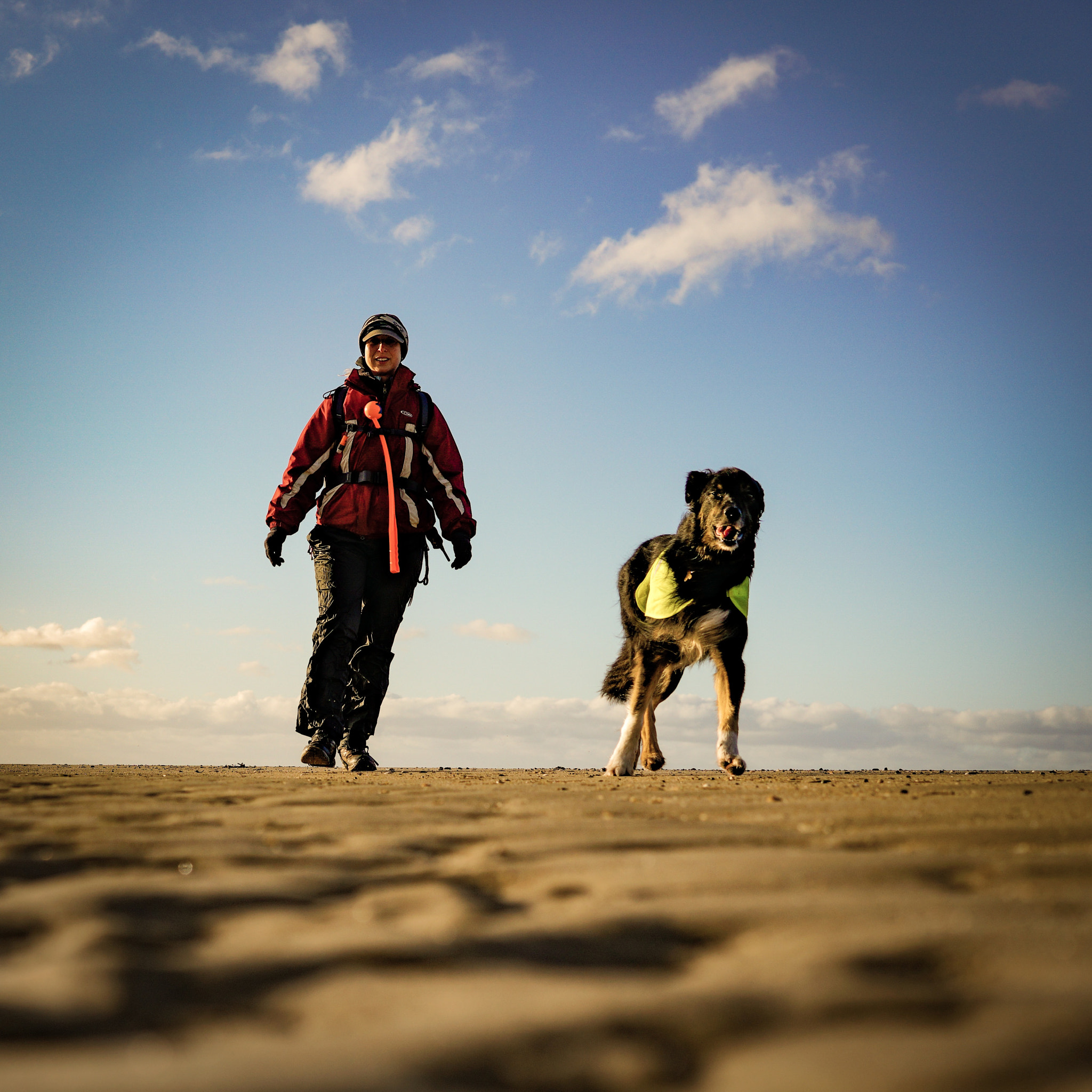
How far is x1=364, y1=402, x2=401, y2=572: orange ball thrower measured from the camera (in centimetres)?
578

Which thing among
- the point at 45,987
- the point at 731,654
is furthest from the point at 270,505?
the point at 45,987

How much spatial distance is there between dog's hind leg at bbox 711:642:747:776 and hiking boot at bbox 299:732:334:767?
235 centimetres

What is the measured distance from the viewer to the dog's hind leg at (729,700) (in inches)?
199

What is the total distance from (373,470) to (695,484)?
2.11 meters

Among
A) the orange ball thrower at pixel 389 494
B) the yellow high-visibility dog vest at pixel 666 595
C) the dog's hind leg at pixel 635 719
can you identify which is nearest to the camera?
the dog's hind leg at pixel 635 719

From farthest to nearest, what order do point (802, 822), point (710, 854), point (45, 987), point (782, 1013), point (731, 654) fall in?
point (731, 654) → point (802, 822) → point (710, 854) → point (45, 987) → point (782, 1013)

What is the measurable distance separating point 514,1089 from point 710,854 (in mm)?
1034

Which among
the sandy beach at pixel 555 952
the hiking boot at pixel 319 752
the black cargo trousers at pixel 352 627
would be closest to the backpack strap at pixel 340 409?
the black cargo trousers at pixel 352 627

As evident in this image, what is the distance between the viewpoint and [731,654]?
5246 mm

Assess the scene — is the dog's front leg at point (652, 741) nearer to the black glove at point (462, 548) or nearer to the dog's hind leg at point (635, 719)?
the dog's hind leg at point (635, 719)

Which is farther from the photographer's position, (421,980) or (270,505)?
(270,505)

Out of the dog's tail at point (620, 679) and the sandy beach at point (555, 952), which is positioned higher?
the dog's tail at point (620, 679)

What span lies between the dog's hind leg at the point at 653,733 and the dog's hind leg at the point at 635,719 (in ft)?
1.03

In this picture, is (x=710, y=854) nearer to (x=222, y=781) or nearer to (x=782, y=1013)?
(x=782, y=1013)
